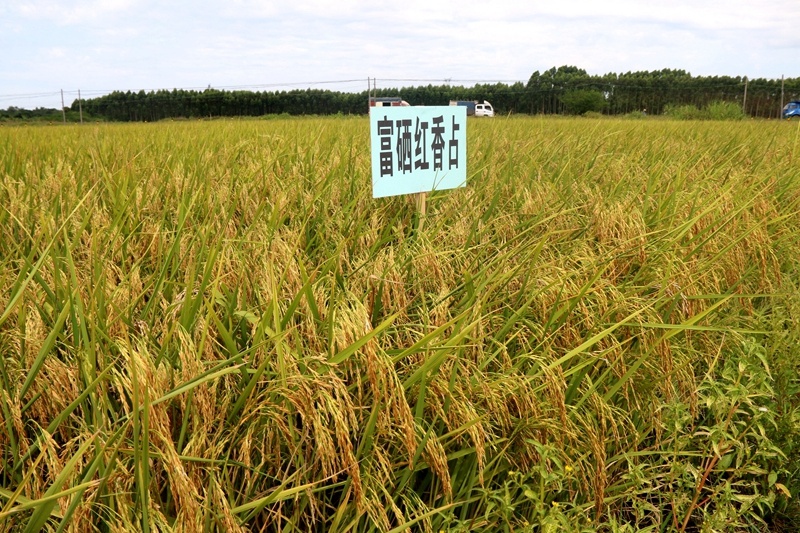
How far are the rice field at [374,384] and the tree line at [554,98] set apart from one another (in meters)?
18.2

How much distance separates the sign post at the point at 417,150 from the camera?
2.45m

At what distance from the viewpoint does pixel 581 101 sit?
63.5 feet

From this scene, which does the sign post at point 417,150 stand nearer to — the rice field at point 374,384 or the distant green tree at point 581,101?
the rice field at point 374,384

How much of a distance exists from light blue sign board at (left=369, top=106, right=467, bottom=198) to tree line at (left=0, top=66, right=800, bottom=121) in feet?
57.0

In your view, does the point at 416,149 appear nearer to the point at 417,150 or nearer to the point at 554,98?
the point at 417,150

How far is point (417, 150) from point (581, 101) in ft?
59.6

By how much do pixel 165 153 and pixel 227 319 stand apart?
2607mm

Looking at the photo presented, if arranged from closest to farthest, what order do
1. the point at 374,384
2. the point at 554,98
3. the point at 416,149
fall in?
the point at 374,384
the point at 416,149
the point at 554,98

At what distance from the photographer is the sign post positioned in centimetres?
245

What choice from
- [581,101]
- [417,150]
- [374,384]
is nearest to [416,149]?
[417,150]

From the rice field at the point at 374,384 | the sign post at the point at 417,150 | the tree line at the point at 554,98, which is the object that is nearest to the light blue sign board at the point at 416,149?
the sign post at the point at 417,150

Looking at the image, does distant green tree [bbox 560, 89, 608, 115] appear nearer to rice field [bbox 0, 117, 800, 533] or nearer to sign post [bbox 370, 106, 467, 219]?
sign post [bbox 370, 106, 467, 219]

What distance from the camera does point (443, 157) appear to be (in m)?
2.76

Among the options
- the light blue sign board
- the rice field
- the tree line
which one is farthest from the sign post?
the tree line
